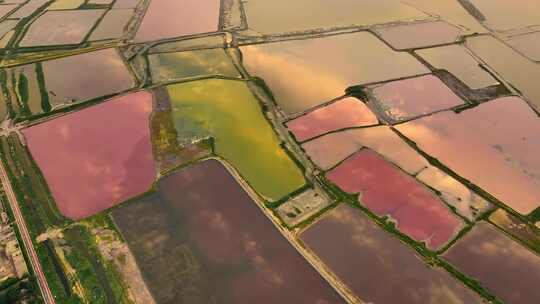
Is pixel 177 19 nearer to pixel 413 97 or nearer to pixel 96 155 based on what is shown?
pixel 96 155

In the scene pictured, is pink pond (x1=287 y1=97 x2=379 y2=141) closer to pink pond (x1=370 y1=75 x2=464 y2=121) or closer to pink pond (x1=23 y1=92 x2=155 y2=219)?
pink pond (x1=370 y1=75 x2=464 y2=121)

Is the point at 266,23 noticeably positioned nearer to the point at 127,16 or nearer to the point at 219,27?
the point at 219,27

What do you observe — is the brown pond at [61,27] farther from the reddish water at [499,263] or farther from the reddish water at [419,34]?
the reddish water at [499,263]

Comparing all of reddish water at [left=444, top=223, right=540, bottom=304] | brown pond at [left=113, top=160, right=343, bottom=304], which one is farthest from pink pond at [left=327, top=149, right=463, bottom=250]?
brown pond at [left=113, top=160, right=343, bottom=304]

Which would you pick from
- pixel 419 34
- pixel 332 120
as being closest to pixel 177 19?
pixel 332 120

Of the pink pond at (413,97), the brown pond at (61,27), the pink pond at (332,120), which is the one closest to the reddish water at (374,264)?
the pink pond at (332,120)
